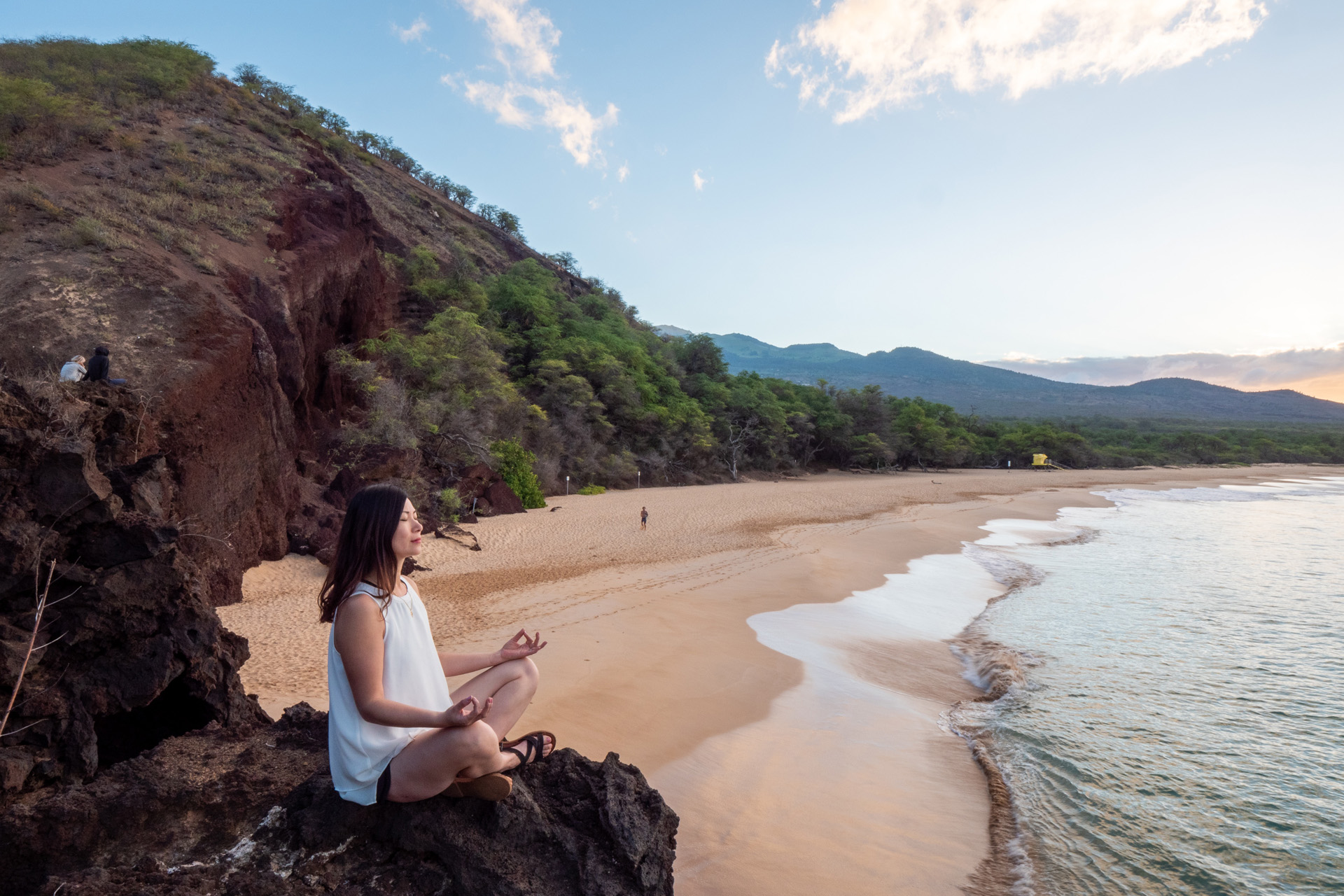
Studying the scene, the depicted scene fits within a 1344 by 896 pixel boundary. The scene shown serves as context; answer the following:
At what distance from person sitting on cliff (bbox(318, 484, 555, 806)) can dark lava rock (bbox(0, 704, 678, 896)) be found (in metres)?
0.11

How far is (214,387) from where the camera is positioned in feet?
26.5

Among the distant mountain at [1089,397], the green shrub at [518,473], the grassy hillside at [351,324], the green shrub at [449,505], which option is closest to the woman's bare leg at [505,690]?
the grassy hillside at [351,324]

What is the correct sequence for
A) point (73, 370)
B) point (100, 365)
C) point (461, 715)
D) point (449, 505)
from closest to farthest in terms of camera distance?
1. point (461, 715)
2. point (73, 370)
3. point (100, 365)
4. point (449, 505)

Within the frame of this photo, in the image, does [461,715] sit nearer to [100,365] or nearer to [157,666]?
[157,666]

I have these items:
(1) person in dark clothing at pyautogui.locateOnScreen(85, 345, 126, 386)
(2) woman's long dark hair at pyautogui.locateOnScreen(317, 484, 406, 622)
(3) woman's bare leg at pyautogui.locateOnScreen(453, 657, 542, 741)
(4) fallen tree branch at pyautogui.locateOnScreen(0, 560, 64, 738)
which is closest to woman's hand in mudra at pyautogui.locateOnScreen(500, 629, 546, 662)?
(3) woman's bare leg at pyautogui.locateOnScreen(453, 657, 542, 741)

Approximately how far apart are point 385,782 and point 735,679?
16.0ft

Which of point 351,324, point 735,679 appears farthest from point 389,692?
point 351,324

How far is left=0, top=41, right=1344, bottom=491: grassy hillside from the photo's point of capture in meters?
9.24

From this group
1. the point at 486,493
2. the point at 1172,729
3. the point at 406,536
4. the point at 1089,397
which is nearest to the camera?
the point at 406,536

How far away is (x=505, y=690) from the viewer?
241 cm

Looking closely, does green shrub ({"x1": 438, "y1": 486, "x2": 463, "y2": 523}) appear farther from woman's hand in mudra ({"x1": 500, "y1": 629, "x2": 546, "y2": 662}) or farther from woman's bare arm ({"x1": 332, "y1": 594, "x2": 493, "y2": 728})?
woman's bare arm ({"x1": 332, "y1": 594, "x2": 493, "y2": 728})

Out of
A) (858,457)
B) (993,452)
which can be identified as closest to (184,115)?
(858,457)

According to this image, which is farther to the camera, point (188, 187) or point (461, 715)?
point (188, 187)

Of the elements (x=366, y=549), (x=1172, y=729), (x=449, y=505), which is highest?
(x=366, y=549)
